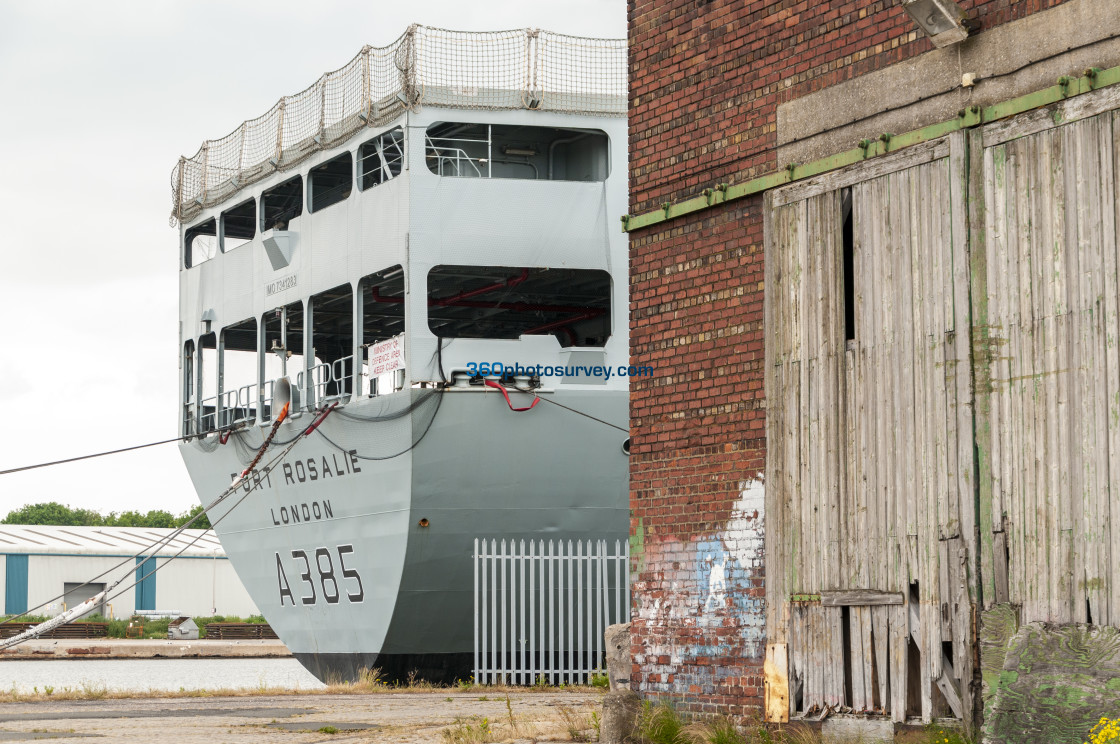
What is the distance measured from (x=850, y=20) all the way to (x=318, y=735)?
752 cm

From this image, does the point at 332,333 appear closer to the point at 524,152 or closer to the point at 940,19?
the point at 524,152

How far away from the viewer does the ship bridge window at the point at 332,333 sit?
75.8 ft

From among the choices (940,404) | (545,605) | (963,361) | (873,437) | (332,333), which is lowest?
(545,605)

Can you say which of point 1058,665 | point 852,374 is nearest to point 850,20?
point 852,374

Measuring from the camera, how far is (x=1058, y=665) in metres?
8.24

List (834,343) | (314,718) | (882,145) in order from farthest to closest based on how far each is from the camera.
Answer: (314,718) < (834,343) < (882,145)

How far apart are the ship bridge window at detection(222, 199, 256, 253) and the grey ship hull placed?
20.0 feet

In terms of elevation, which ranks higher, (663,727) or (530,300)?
(530,300)

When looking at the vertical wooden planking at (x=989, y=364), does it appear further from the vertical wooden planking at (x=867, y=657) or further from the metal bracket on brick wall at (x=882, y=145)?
the vertical wooden planking at (x=867, y=657)

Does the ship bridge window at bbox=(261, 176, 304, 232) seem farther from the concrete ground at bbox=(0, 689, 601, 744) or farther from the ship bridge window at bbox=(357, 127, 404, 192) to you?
the concrete ground at bbox=(0, 689, 601, 744)

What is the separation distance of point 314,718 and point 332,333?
1431cm

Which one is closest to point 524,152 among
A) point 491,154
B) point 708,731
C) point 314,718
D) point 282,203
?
point 491,154

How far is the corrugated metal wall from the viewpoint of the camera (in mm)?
8406

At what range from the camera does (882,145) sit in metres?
9.84
